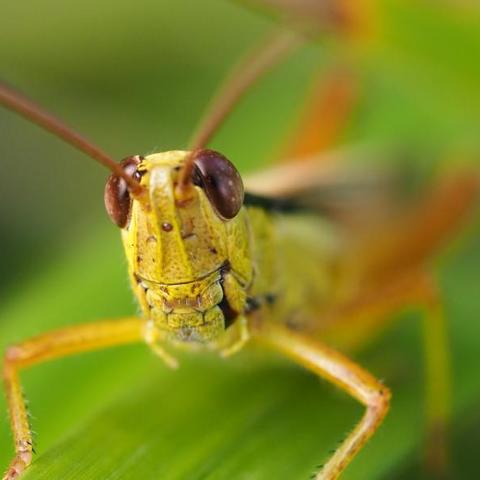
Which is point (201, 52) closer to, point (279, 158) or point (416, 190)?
point (279, 158)

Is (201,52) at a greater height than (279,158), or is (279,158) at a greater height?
(201,52)

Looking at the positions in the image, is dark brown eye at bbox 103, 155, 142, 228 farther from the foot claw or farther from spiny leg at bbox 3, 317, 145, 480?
the foot claw

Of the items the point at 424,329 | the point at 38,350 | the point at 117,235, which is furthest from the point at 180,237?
the point at 117,235

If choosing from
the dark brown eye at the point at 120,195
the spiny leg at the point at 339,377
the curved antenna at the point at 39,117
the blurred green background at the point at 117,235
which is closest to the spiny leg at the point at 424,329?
the blurred green background at the point at 117,235

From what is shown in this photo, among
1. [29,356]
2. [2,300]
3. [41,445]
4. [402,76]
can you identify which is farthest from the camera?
[402,76]

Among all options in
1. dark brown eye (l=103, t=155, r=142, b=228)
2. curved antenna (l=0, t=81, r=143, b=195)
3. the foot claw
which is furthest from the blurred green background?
curved antenna (l=0, t=81, r=143, b=195)

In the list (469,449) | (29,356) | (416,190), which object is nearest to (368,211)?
(416,190)

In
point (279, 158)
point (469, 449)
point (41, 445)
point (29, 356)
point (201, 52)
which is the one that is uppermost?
point (201, 52)
